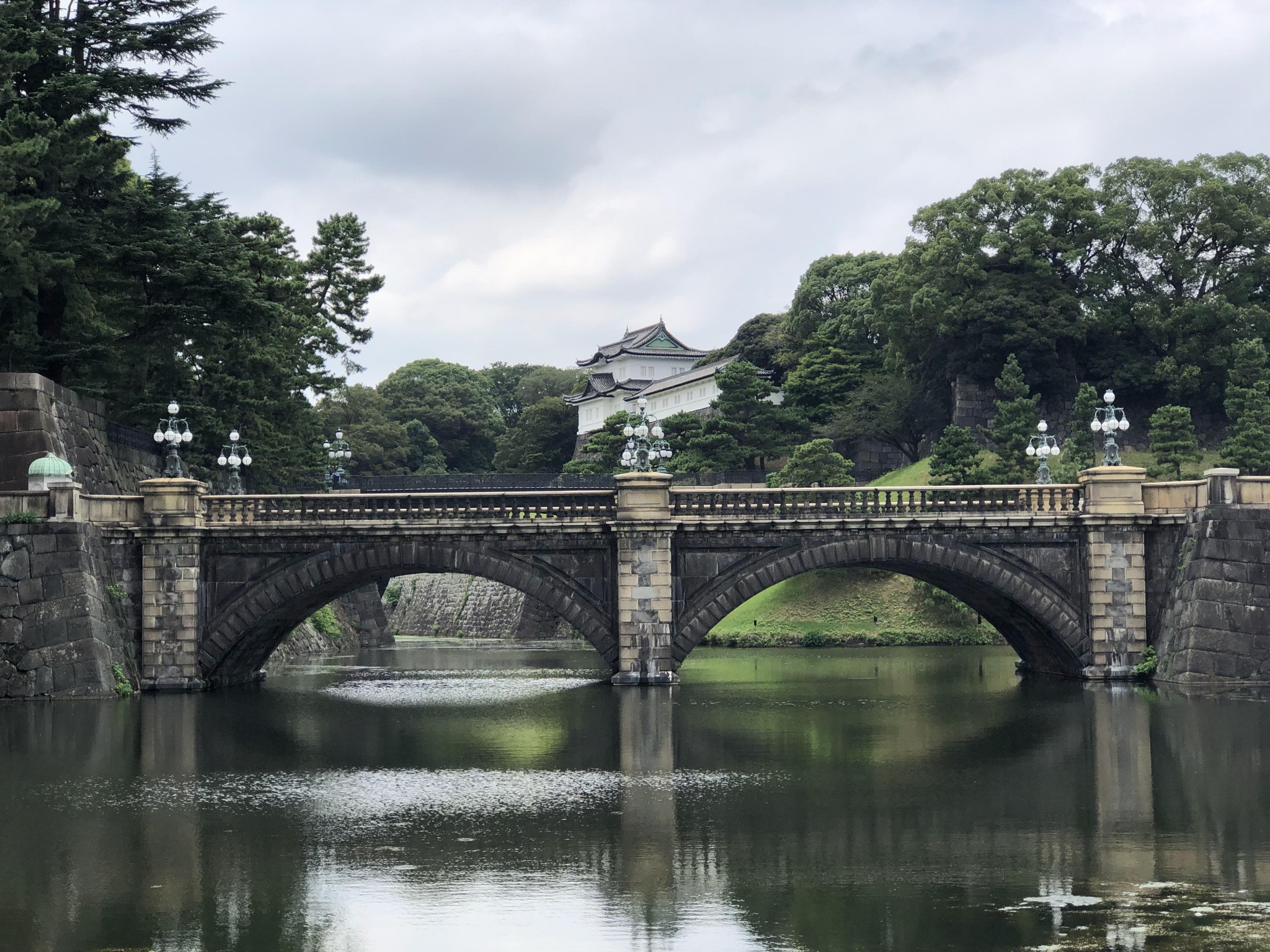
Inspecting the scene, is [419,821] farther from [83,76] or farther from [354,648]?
[354,648]

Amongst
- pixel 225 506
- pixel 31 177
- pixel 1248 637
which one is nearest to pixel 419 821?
pixel 225 506

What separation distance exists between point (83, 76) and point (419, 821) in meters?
33.6

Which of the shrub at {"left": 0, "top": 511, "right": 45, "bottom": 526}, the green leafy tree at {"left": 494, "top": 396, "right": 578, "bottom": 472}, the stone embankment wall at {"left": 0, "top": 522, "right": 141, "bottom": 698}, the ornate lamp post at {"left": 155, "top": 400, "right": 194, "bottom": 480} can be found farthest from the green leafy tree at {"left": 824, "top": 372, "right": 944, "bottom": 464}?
the shrub at {"left": 0, "top": 511, "right": 45, "bottom": 526}

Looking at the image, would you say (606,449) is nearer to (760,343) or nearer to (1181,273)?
(760,343)

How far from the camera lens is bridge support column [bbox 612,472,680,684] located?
43.1m

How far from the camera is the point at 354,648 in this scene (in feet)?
248

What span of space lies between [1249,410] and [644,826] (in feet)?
188

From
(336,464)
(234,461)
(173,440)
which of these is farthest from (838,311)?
(173,440)

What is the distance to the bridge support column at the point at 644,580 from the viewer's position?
141 feet

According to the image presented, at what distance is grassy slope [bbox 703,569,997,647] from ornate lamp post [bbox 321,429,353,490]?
61.2 feet

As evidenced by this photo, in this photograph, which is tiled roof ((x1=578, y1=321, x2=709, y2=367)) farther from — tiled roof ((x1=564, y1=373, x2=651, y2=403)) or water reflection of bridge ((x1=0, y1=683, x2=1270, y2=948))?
water reflection of bridge ((x1=0, y1=683, x2=1270, y2=948))

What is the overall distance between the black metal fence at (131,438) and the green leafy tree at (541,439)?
65.4m

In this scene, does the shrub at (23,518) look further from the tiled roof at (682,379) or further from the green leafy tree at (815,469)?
the tiled roof at (682,379)

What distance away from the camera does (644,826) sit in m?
22.4
